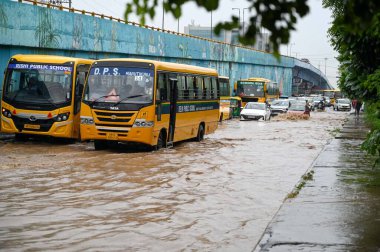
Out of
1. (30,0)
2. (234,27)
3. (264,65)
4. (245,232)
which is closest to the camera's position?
(234,27)

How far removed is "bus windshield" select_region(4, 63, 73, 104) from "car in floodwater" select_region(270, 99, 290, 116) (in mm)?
34696

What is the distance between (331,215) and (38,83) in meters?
12.6

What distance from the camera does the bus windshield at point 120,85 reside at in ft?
57.7

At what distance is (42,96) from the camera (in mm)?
19094

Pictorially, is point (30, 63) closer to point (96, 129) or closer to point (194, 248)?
point (96, 129)

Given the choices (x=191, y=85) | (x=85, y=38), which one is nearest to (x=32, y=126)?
(x=191, y=85)

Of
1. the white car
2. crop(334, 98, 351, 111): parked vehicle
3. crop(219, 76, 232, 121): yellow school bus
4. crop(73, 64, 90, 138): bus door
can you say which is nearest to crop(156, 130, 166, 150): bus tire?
crop(73, 64, 90, 138): bus door

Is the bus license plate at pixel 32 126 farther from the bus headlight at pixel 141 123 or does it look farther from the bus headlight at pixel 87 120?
the bus headlight at pixel 141 123

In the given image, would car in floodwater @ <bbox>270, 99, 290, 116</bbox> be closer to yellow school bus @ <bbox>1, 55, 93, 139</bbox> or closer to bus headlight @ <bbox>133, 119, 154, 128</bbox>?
yellow school bus @ <bbox>1, 55, 93, 139</bbox>

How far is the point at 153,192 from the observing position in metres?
11.6

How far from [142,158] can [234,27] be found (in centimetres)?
1367

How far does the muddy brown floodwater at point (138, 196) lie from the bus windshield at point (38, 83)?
1.54m

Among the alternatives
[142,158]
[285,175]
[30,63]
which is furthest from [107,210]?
[30,63]

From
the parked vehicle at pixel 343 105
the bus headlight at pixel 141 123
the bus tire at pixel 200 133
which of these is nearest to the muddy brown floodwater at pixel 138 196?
the bus headlight at pixel 141 123
